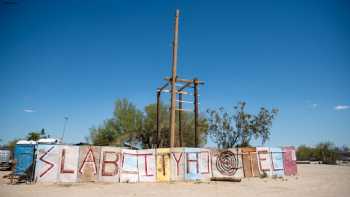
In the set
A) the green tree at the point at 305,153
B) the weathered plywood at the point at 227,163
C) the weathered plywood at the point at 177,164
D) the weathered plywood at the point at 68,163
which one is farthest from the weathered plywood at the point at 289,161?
the green tree at the point at 305,153

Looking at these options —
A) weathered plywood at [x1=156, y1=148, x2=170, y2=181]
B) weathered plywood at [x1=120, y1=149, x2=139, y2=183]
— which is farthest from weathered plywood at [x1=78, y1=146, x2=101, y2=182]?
weathered plywood at [x1=156, y1=148, x2=170, y2=181]

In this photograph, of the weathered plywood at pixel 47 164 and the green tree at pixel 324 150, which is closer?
the weathered plywood at pixel 47 164

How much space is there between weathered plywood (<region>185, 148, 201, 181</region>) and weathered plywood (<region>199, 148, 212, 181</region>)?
0.24m

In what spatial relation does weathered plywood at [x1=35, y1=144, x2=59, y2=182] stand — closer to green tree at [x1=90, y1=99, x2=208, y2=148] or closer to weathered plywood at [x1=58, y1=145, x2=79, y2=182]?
weathered plywood at [x1=58, y1=145, x2=79, y2=182]

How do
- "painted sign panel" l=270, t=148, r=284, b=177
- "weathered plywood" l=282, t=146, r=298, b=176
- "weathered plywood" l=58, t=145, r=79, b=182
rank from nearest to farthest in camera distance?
"weathered plywood" l=58, t=145, r=79, b=182 < "painted sign panel" l=270, t=148, r=284, b=177 < "weathered plywood" l=282, t=146, r=298, b=176

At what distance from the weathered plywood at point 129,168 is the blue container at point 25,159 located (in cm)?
492

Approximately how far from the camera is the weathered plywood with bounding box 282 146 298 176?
19516 mm

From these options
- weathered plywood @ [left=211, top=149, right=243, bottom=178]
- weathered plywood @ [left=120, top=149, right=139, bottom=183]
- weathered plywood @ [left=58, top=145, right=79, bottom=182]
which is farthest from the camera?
weathered plywood @ [left=211, top=149, right=243, bottom=178]

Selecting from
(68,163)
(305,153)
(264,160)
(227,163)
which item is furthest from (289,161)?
(305,153)

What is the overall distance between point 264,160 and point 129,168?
10108 mm

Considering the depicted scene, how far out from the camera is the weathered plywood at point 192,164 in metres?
16.2

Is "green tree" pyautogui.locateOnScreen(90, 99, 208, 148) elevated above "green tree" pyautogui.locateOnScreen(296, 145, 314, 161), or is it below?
above

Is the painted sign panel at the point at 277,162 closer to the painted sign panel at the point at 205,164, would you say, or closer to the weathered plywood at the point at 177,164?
the painted sign panel at the point at 205,164

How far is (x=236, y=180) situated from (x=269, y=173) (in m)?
4.55
